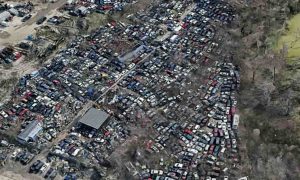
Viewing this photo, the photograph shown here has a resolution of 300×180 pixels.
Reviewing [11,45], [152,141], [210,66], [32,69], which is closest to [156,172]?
[152,141]

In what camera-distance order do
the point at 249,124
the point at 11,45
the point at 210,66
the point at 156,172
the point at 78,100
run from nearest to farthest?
the point at 156,172 < the point at 249,124 < the point at 78,100 < the point at 210,66 < the point at 11,45

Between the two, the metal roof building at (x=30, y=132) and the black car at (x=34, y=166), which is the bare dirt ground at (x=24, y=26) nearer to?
the metal roof building at (x=30, y=132)

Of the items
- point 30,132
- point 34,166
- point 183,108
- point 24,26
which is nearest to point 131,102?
point 183,108

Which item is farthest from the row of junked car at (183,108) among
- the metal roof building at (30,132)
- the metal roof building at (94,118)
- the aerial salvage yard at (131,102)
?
the metal roof building at (30,132)

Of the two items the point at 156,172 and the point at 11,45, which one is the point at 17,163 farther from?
the point at 11,45

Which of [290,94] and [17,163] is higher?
[290,94]

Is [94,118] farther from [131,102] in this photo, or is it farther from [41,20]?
[41,20]
